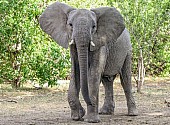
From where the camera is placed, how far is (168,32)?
1970cm

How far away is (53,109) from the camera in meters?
→ 11.2

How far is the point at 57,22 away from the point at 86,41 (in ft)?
3.51

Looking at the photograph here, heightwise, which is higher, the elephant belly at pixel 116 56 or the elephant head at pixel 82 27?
the elephant head at pixel 82 27

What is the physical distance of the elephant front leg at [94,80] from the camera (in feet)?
27.6

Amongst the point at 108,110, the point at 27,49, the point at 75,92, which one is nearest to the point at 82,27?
the point at 75,92

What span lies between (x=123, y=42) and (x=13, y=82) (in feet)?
25.0

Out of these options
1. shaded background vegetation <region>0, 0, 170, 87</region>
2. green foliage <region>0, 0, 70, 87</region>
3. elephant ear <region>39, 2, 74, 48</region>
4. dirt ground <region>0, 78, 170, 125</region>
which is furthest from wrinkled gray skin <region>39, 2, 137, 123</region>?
green foliage <region>0, 0, 70, 87</region>

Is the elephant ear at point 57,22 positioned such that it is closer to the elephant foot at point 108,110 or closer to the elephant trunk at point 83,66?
the elephant trunk at point 83,66

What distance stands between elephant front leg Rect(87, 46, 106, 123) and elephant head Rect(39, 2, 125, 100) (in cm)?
21

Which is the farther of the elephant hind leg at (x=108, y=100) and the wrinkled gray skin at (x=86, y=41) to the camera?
the elephant hind leg at (x=108, y=100)

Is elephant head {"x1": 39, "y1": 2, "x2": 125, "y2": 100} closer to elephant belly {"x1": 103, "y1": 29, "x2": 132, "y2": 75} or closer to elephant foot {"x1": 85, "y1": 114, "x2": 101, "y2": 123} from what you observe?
elephant belly {"x1": 103, "y1": 29, "x2": 132, "y2": 75}

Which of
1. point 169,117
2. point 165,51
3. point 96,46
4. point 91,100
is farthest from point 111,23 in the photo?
point 165,51

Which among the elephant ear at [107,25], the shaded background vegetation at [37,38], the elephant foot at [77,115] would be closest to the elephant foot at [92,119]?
the elephant foot at [77,115]

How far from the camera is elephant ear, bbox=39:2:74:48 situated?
336 inches
